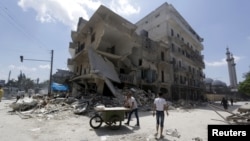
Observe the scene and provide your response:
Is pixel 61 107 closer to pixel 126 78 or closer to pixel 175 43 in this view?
pixel 126 78

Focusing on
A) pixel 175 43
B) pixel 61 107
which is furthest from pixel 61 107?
pixel 175 43

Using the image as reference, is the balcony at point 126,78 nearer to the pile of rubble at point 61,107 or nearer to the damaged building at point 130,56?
the damaged building at point 130,56

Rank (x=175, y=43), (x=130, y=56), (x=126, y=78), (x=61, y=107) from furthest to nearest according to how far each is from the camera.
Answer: (x=175, y=43)
(x=130, y=56)
(x=126, y=78)
(x=61, y=107)

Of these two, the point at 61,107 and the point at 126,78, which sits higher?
the point at 126,78

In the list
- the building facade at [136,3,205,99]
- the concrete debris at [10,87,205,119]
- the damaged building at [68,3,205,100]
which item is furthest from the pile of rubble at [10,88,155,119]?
the building facade at [136,3,205,99]

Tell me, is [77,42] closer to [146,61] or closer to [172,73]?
[146,61]

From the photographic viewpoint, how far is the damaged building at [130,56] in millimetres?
19109

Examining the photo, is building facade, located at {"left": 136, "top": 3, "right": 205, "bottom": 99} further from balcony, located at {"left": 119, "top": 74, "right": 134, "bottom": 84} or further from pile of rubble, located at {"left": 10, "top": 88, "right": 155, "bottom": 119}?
pile of rubble, located at {"left": 10, "top": 88, "right": 155, "bottom": 119}

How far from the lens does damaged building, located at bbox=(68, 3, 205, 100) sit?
19.1 m

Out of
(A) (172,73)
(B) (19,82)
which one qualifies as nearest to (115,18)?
(A) (172,73)

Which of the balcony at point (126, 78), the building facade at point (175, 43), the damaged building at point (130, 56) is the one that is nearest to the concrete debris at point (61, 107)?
the damaged building at point (130, 56)

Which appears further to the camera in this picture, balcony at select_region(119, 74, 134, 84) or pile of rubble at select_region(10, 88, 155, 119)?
balcony at select_region(119, 74, 134, 84)

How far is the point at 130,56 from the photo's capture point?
24625mm

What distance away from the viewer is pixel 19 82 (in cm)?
6781
